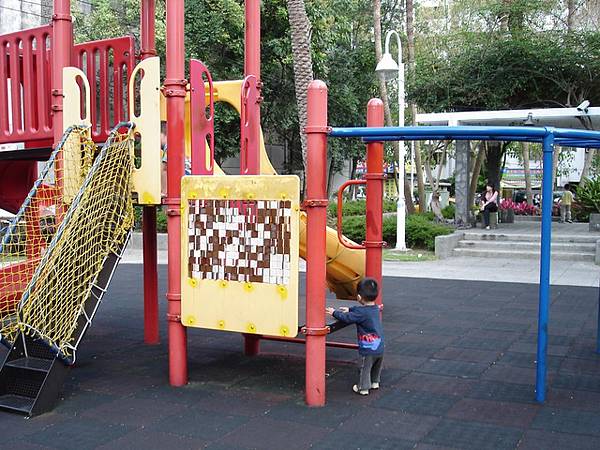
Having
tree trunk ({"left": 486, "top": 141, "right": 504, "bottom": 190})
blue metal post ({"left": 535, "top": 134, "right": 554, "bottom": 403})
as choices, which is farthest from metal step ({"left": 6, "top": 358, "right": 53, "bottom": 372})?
tree trunk ({"left": 486, "top": 141, "right": 504, "bottom": 190})

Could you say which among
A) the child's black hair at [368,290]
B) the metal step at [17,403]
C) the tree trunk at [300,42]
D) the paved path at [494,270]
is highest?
the tree trunk at [300,42]

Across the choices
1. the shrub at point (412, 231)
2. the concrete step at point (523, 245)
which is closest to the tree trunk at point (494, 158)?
the shrub at point (412, 231)

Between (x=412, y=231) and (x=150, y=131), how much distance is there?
38.2ft

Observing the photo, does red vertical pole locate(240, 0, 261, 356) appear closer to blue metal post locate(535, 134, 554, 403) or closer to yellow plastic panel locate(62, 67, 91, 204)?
yellow plastic panel locate(62, 67, 91, 204)

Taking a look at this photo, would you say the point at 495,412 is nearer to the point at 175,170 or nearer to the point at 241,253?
the point at 241,253

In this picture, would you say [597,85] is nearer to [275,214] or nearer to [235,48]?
[235,48]

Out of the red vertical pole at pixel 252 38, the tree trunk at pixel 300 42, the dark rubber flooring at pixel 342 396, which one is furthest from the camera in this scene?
the tree trunk at pixel 300 42

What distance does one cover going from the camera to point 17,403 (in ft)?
16.3

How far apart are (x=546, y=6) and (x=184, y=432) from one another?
66.7 ft

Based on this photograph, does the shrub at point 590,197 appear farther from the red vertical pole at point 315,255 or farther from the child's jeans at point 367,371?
the red vertical pole at point 315,255

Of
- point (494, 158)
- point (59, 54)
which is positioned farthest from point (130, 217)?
point (494, 158)

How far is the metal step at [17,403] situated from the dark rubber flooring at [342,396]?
0.25 feet

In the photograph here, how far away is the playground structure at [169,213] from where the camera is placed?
16.3 feet

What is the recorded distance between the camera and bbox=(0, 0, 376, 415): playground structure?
16.3 ft
